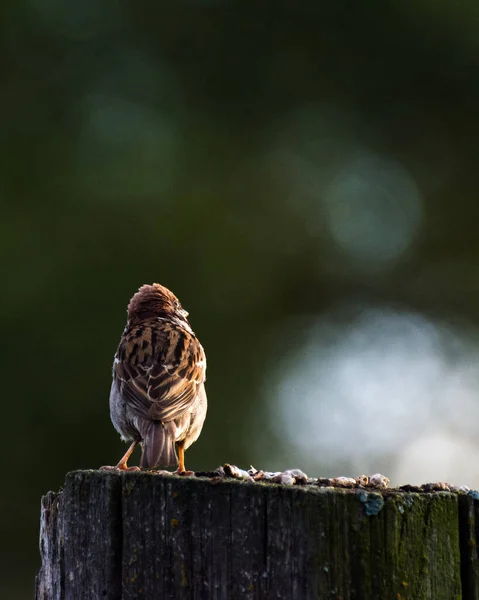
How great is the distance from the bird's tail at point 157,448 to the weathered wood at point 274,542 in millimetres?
2339

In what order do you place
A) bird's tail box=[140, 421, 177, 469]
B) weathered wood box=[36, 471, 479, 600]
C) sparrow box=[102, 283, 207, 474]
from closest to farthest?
1. weathered wood box=[36, 471, 479, 600]
2. bird's tail box=[140, 421, 177, 469]
3. sparrow box=[102, 283, 207, 474]

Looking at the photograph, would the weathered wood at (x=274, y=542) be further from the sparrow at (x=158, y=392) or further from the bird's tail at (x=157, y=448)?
the sparrow at (x=158, y=392)

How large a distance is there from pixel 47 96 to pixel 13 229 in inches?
130

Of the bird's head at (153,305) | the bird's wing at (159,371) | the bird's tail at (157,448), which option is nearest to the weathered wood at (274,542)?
the bird's tail at (157,448)

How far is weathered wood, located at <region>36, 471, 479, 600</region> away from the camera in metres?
3.55

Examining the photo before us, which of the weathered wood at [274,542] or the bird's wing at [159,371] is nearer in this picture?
the weathered wood at [274,542]

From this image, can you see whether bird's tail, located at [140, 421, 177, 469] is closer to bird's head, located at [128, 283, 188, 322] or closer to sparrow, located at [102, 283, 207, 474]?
sparrow, located at [102, 283, 207, 474]

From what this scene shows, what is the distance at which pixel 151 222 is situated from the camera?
1764cm

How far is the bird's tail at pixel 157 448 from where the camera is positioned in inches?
248

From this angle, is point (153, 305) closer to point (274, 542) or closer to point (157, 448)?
point (157, 448)

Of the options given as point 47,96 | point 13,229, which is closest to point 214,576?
point 13,229

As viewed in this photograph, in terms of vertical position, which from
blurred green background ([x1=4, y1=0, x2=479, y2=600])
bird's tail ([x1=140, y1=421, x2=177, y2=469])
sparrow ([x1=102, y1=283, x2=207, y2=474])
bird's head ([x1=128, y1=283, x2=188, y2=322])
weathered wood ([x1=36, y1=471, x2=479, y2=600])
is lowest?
weathered wood ([x1=36, y1=471, x2=479, y2=600])

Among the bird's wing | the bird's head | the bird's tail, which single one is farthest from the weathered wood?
the bird's head

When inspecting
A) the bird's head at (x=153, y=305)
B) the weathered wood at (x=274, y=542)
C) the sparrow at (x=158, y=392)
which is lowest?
the weathered wood at (x=274, y=542)
